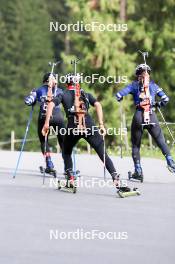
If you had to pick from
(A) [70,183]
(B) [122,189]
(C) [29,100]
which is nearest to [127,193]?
(B) [122,189]

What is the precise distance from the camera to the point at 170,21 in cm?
4862

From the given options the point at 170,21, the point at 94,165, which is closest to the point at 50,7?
A: the point at 170,21

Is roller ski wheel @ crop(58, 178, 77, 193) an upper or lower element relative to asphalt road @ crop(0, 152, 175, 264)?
upper

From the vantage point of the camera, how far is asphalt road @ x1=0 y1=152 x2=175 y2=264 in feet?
39.2

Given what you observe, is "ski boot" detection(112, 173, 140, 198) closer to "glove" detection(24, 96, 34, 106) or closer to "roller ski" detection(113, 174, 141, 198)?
"roller ski" detection(113, 174, 141, 198)

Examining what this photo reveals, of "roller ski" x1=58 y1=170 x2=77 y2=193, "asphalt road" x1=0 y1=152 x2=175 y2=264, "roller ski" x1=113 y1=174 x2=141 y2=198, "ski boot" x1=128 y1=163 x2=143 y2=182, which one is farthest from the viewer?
"ski boot" x1=128 y1=163 x2=143 y2=182

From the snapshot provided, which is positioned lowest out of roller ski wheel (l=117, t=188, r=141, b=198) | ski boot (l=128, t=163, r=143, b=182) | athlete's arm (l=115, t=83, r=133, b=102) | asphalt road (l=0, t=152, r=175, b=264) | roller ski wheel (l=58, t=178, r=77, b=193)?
asphalt road (l=0, t=152, r=175, b=264)

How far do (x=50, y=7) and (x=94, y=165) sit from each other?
82460mm

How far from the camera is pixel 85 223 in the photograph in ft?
47.3

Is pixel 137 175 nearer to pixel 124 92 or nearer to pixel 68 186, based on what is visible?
pixel 124 92

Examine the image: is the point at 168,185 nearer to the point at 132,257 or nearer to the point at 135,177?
the point at 135,177

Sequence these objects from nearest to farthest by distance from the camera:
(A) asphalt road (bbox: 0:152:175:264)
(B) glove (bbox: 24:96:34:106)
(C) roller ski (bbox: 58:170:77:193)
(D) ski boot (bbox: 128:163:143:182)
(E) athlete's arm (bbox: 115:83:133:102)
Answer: (A) asphalt road (bbox: 0:152:175:264), (C) roller ski (bbox: 58:170:77:193), (E) athlete's arm (bbox: 115:83:133:102), (D) ski boot (bbox: 128:163:143:182), (B) glove (bbox: 24:96:34:106)

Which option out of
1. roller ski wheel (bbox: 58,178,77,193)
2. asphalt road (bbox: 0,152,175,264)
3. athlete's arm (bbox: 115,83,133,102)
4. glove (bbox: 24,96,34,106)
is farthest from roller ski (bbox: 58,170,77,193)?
glove (bbox: 24,96,34,106)

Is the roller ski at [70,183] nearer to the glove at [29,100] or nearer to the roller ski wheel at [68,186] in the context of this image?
the roller ski wheel at [68,186]
